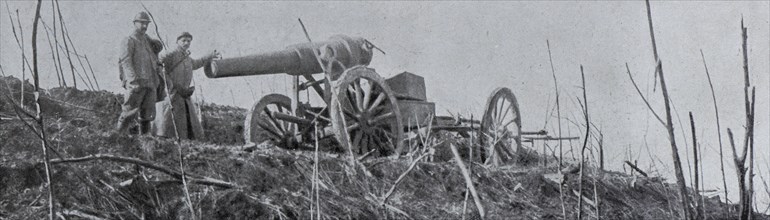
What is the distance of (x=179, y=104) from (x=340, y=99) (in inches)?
66.3

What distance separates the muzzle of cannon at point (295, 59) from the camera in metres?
8.63

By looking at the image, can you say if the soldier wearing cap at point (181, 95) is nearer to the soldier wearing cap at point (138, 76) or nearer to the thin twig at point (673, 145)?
the soldier wearing cap at point (138, 76)

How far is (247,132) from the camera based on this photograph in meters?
8.74

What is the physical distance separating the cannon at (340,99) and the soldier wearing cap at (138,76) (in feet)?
2.20

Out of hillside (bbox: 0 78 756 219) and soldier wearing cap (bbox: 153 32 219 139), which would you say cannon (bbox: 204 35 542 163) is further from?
hillside (bbox: 0 78 756 219)

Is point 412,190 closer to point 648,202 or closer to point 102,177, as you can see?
point 102,177

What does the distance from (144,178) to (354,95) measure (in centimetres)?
410

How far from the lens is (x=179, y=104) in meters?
8.73

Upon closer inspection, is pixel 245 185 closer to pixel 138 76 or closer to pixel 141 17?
pixel 138 76

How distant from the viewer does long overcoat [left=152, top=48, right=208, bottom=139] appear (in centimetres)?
855

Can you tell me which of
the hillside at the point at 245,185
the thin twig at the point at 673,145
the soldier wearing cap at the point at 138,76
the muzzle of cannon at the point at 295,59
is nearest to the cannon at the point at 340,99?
the muzzle of cannon at the point at 295,59

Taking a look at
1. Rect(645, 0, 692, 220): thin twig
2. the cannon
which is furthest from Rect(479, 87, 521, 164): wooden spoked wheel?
Rect(645, 0, 692, 220): thin twig

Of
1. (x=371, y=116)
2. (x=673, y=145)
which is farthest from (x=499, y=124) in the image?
(x=673, y=145)

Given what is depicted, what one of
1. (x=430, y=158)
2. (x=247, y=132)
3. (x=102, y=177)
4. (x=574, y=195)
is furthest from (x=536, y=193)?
(x=102, y=177)
